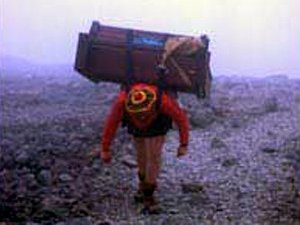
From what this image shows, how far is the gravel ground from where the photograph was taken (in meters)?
8.44

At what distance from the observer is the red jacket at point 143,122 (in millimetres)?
8109

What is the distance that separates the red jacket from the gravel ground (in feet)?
2.40

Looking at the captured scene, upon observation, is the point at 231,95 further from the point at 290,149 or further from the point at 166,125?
the point at 166,125

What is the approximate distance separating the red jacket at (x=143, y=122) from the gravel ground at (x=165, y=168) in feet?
2.40

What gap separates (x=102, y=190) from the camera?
9.37 metres

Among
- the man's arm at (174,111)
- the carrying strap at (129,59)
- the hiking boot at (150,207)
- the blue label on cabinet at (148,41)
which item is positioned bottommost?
the hiking boot at (150,207)

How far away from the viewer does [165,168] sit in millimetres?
10703

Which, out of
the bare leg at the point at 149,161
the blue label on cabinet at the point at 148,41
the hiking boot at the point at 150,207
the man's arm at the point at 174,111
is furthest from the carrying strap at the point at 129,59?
the hiking boot at the point at 150,207

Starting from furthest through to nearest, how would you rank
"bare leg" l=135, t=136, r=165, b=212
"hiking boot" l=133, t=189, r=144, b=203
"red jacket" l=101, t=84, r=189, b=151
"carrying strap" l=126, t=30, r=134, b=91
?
1. "hiking boot" l=133, t=189, r=144, b=203
2. "bare leg" l=135, t=136, r=165, b=212
3. "red jacket" l=101, t=84, r=189, b=151
4. "carrying strap" l=126, t=30, r=134, b=91

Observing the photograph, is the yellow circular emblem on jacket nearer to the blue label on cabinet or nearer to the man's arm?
the man's arm

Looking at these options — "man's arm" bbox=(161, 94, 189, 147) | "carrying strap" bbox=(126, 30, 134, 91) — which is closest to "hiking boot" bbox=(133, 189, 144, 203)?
"man's arm" bbox=(161, 94, 189, 147)

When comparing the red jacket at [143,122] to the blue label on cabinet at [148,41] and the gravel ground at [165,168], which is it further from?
the gravel ground at [165,168]

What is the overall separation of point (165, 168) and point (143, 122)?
2.62 metres

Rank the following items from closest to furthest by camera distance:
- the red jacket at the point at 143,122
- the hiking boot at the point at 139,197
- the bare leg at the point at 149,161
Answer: the red jacket at the point at 143,122 → the bare leg at the point at 149,161 → the hiking boot at the point at 139,197
